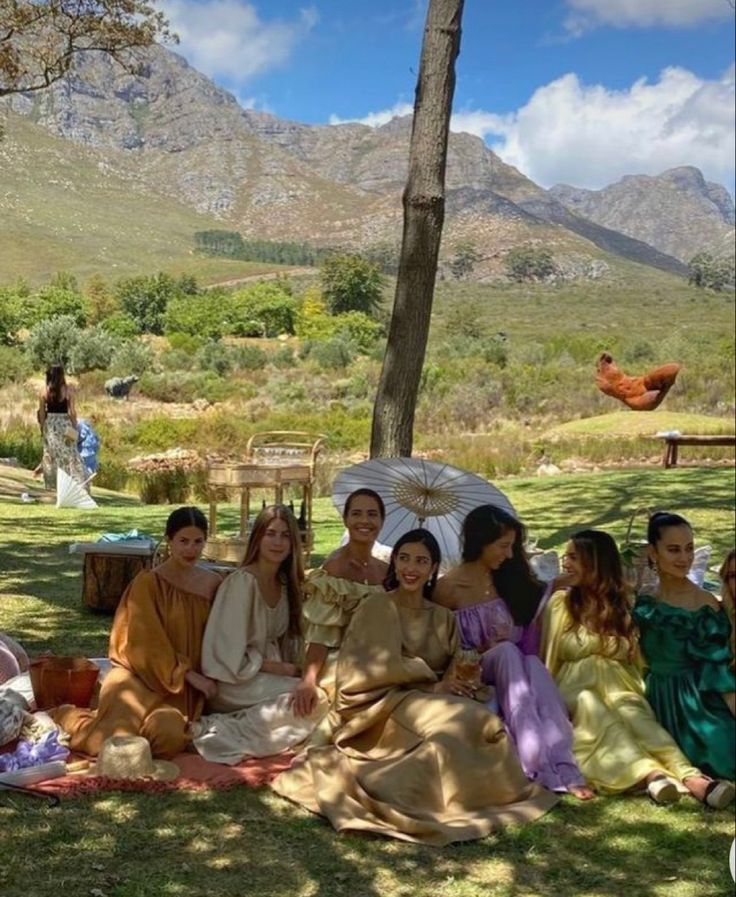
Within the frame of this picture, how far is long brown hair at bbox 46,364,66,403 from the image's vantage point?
11258 millimetres

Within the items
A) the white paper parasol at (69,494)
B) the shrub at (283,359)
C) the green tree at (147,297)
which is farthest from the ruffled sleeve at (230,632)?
the green tree at (147,297)

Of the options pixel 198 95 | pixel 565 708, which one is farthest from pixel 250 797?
pixel 198 95

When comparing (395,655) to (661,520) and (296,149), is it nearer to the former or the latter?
(661,520)

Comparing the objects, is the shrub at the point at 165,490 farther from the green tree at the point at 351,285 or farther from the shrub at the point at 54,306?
the green tree at the point at 351,285

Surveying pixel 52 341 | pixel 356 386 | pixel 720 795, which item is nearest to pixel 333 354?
pixel 356 386

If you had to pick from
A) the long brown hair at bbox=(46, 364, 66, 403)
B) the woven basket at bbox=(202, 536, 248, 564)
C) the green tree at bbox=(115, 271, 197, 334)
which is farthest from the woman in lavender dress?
the green tree at bbox=(115, 271, 197, 334)

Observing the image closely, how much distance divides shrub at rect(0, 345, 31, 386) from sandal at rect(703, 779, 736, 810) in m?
23.6

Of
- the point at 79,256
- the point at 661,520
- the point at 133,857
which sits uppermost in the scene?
the point at 79,256

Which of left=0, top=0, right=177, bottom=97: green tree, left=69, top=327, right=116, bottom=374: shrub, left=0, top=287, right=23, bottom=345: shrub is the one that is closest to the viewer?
left=0, top=0, right=177, bottom=97: green tree

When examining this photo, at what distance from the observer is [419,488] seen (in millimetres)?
5332

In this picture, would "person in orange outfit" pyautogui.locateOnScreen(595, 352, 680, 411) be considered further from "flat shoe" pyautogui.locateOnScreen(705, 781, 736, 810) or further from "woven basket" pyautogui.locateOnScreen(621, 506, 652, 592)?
"flat shoe" pyautogui.locateOnScreen(705, 781, 736, 810)

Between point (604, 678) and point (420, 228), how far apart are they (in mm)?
3483

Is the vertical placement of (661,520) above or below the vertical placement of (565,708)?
above

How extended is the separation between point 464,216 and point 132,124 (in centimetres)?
2914
